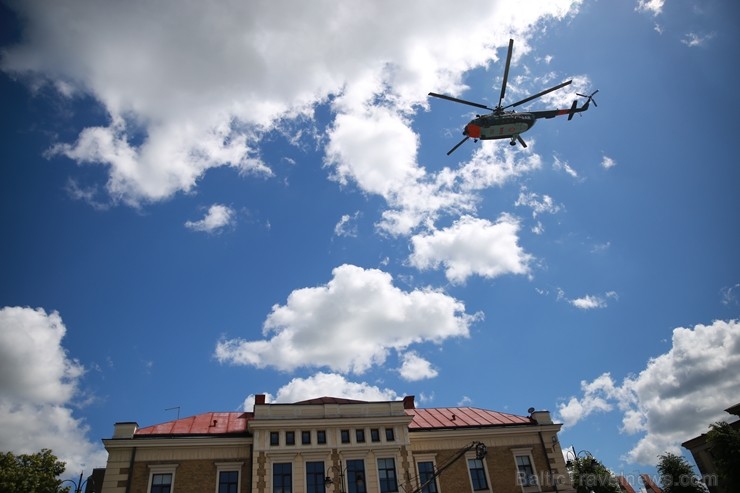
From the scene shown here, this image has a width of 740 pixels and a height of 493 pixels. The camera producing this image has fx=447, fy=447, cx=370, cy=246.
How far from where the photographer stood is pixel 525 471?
30922 mm

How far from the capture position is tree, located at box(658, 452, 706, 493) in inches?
1571

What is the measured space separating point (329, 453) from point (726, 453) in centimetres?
2823

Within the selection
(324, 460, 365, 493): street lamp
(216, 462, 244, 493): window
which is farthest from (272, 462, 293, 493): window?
(324, 460, 365, 493): street lamp

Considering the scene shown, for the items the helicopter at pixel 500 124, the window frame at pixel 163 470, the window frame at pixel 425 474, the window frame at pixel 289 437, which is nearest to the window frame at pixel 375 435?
Result: the window frame at pixel 425 474

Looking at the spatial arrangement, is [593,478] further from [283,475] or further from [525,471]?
[283,475]

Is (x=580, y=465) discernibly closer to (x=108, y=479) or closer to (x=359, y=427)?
(x=359, y=427)

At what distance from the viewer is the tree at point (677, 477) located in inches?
1571

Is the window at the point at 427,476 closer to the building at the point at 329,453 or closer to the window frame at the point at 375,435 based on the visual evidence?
the building at the point at 329,453

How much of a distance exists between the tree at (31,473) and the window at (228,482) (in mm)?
Answer: 18778

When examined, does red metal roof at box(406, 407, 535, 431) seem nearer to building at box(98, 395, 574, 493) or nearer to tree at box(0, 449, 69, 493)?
building at box(98, 395, 574, 493)

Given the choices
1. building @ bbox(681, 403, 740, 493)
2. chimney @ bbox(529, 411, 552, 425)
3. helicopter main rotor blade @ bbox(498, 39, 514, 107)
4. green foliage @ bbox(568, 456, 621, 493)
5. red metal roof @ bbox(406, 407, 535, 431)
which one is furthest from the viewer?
building @ bbox(681, 403, 740, 493)

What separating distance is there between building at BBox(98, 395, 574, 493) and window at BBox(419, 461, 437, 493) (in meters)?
0.06

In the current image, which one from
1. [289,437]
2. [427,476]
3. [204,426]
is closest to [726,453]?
[427,476]

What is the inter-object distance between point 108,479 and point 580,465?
137 ft
